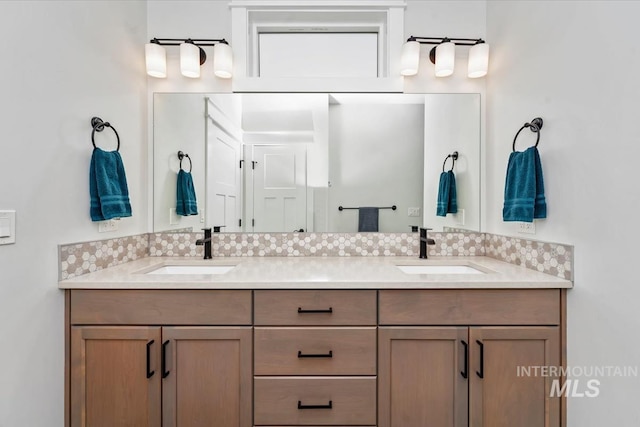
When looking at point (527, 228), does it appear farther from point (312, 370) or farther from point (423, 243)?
point (312, 370)

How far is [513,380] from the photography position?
4.25 ft

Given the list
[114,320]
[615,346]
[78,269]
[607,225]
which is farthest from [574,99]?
[78,269]

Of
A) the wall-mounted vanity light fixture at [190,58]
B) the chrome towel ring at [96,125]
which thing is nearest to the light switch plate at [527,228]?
the wall-mounted vanity light fixture at [190,58]

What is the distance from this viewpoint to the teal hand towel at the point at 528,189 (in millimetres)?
1416

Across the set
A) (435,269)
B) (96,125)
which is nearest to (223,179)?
(96,125)

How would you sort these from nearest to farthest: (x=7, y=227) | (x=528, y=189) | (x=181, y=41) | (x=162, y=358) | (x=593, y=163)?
(x=7, y=227), (x=593, y=163), (x=162, y=358), (x=528, y=189), (x=181, y=41)

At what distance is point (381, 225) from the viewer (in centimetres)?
194

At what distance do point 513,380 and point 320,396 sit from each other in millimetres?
789

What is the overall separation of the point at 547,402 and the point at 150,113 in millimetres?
2456

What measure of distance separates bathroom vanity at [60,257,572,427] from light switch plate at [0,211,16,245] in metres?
0.29

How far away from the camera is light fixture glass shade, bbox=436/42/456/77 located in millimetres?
1809

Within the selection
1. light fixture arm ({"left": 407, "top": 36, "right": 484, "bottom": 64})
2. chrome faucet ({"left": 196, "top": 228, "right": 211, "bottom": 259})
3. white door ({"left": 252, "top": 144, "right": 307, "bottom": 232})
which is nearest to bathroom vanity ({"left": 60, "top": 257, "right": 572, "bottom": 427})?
→ chrome faucet ({"left": 196, "top": 228, "right": 211, "bottom": 259})

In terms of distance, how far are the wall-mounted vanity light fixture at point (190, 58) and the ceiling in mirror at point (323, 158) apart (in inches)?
5.2

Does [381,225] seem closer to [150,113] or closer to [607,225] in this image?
[607,225]
